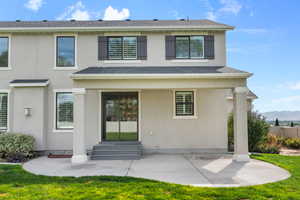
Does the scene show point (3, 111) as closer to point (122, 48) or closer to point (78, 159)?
point (78, 159)

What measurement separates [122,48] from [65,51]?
2986 millimetres

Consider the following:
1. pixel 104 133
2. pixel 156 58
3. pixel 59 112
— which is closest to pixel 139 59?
pixel 156 58

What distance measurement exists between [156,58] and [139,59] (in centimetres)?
89

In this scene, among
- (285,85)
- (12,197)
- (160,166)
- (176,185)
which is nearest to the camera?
(12,197)

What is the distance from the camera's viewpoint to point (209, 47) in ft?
36.6

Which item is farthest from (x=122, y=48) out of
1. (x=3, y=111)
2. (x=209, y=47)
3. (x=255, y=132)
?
(x=255, y=132)

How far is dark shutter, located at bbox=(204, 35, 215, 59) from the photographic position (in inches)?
439

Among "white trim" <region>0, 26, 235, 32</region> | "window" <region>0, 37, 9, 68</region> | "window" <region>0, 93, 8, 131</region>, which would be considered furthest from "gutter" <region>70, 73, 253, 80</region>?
"window" <region>0, 37, 9, 68</region>

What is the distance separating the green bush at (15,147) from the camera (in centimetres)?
952

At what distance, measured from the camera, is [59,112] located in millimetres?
11055

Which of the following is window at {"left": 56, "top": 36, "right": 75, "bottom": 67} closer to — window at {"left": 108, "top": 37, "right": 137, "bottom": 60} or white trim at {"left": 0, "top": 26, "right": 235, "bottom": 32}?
white trim at {"left": 0, "top": 26, "right": 235, "bottom": 32}

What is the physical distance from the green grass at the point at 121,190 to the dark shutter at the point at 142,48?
21.7 feet

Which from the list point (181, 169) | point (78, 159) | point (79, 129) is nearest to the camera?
point (181, 169)

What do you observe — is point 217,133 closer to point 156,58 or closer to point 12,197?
point 156,58
